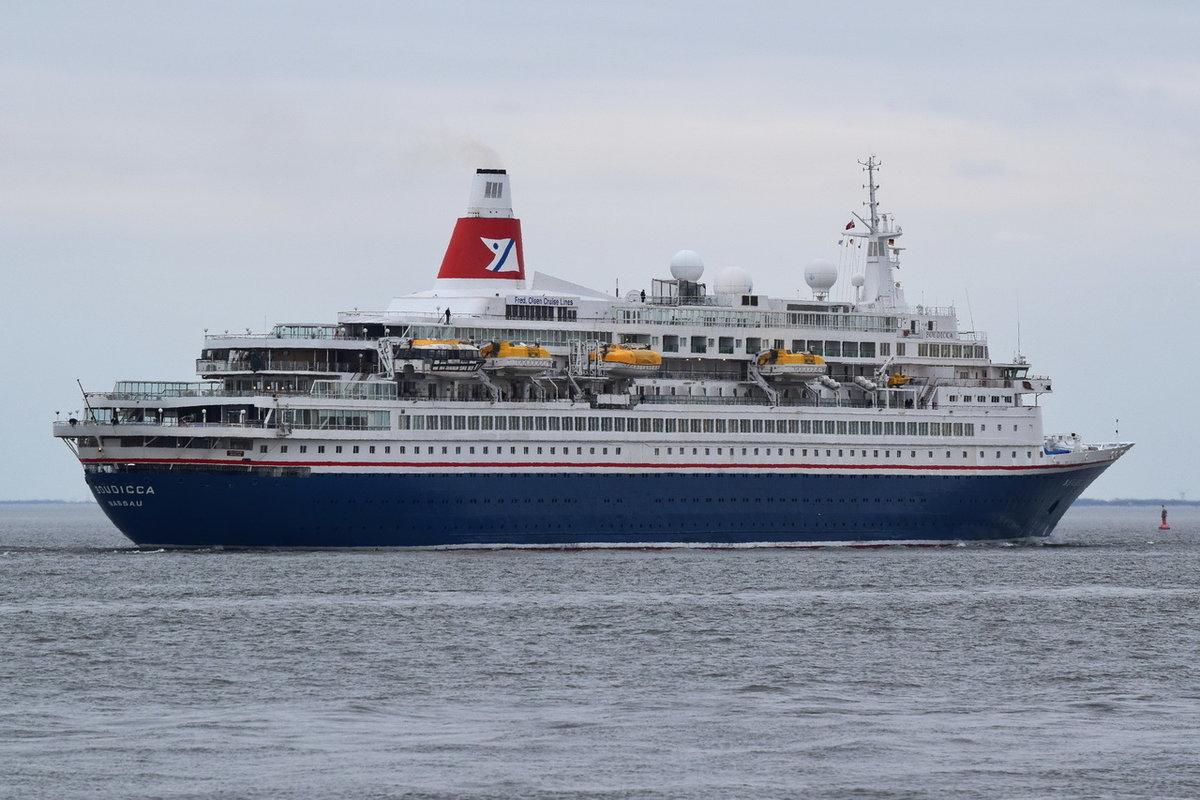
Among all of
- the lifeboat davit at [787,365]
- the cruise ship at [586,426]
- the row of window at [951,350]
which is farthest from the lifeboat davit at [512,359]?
the row of window at [951,350]

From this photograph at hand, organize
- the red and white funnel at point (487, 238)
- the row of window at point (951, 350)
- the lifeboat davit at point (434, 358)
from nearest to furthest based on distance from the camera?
the lifeboat davit at point (434, 358) → the red and white funnel at point (487, 238) → the row of window at point (951, 350)

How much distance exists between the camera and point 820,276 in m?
84.1

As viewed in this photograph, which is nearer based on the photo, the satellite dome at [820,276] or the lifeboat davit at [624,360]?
the lifeboat davit at [624,360]

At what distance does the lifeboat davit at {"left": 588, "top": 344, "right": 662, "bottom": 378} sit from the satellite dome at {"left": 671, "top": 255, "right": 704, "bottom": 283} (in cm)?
563

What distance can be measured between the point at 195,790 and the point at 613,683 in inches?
455

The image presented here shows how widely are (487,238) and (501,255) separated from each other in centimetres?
92

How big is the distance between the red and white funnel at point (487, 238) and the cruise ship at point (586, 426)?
0.09m

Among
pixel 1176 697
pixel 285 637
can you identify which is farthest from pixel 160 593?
pixel 1176 697

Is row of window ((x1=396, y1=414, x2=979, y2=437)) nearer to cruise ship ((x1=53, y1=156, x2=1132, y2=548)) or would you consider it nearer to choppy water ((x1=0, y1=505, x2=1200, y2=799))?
cruise ship ((x1=53, y1=156, x2=1132, y2=548))

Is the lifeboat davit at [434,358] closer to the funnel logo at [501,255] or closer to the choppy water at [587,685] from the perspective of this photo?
the funnel logo at [501,255]

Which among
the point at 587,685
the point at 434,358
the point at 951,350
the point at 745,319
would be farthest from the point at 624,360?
the point at 587,685

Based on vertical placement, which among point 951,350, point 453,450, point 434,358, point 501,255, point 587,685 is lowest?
point 587,685

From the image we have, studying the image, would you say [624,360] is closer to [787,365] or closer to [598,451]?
[598,451]

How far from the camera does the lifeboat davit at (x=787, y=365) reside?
78438 millimetres
